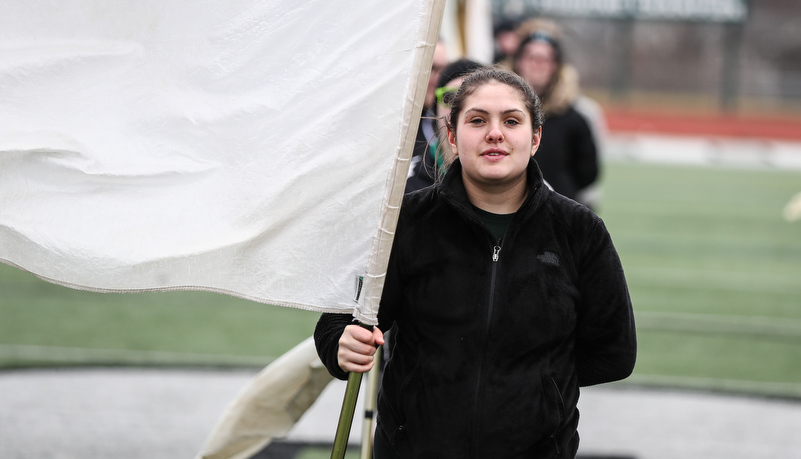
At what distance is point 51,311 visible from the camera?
7535 mm

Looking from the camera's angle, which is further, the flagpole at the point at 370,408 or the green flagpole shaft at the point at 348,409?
the flagpole at the point at 370,408

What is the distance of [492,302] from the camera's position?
2363 millimetres

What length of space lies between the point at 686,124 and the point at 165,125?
28958mm

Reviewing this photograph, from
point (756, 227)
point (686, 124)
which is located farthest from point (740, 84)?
point (756, 227)

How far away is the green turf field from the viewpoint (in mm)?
6281

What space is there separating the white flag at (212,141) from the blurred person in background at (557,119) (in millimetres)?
2790

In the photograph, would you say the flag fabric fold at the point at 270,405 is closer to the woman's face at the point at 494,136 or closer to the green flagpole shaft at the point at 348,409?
the green flagpole shaft at the point at 348,409

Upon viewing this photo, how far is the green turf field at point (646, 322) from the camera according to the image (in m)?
6.28

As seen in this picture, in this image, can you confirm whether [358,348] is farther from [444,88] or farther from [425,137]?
[425,137]

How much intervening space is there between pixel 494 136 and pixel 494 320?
0.44 metres

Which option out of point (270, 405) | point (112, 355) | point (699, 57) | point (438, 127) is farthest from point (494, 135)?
point (699, 57)

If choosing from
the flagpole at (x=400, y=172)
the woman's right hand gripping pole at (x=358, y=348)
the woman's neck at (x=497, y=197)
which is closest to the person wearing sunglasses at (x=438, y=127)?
the woman's neck at (x=497, y=197)

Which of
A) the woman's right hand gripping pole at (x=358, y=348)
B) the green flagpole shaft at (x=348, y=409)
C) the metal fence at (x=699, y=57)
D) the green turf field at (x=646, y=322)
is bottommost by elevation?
the green turf field at (x=646, y=322)

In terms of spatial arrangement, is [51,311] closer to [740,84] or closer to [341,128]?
[341,128]
